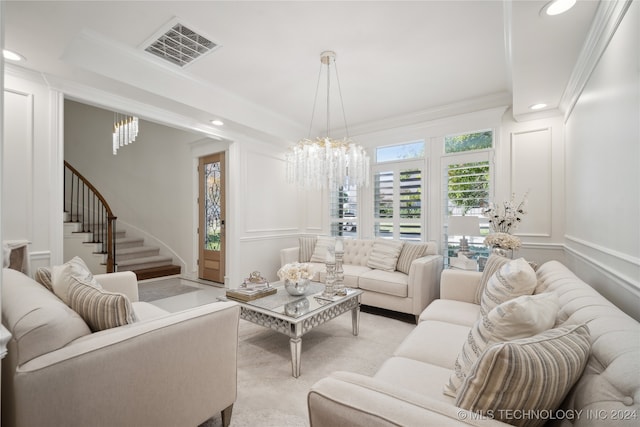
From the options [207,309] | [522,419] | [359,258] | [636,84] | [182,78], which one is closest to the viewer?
[522,419]

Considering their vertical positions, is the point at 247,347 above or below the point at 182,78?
below

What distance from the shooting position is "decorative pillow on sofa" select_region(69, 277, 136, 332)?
4.37 feet

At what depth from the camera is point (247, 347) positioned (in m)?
2.55

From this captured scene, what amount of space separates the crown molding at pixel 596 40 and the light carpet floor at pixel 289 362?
2.61 m

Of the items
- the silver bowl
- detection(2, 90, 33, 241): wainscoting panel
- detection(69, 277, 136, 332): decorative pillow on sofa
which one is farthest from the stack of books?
detection(2, 90, 33, 241): wainscoting panel

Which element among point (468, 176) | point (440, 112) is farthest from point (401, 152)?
point (468, 176)

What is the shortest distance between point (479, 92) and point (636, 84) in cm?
252

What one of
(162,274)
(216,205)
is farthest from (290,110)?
(162,274)

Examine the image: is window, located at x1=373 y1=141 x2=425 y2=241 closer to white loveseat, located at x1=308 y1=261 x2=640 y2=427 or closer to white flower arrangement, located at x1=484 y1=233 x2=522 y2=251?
white flower arrangement, located at x1=484 y1=233 x2=522 y2=251

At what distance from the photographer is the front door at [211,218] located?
5020 millimetres

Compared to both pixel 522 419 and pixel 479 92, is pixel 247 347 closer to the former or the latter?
pixel 522 419

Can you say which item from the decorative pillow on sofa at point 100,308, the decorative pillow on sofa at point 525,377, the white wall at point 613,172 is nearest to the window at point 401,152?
the white wall at point 613,172

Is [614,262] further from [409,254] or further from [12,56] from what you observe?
[12,56]

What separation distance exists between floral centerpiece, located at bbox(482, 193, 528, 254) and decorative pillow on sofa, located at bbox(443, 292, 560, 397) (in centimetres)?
220
